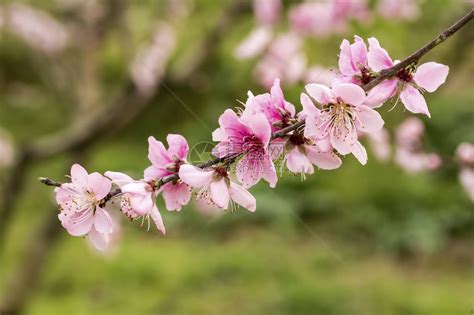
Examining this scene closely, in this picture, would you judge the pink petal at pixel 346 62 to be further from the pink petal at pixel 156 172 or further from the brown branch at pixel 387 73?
the pink petal at pixel 156 172

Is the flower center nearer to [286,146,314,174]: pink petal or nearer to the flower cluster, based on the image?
the flower cluster

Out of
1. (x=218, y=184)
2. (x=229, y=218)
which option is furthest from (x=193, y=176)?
(x=229, y=218)

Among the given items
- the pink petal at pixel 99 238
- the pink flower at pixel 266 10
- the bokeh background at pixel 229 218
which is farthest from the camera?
the bokeh background at pixel 229 218

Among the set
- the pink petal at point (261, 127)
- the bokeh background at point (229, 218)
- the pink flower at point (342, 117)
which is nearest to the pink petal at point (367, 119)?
the pink flower at point (342, 117)

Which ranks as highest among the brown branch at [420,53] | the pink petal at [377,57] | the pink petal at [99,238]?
the pink petal at [377,57]

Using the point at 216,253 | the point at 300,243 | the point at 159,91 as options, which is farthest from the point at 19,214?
the point at 159,91

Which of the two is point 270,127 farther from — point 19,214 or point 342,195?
point 19,214

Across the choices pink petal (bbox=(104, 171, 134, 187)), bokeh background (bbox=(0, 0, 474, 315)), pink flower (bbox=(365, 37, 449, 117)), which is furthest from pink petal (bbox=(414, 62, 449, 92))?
bokeh background (bbox=(0, 0, 474, 315))
